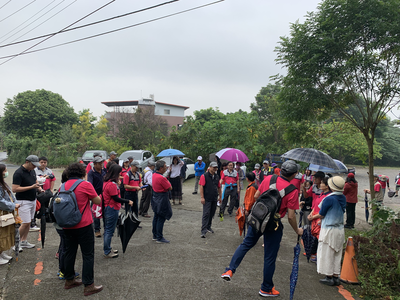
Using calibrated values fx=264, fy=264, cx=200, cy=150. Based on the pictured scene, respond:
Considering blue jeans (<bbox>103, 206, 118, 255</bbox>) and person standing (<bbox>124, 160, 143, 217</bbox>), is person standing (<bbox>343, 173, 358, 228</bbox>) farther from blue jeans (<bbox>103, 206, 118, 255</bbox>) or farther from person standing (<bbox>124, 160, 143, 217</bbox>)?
blue jeans (<bbox>103, 206, 118, 255</bbox>)

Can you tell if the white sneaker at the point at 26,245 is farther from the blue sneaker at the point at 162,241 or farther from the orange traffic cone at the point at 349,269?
the orange traffic cone at the point at 349,269

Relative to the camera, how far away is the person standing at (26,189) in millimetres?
4758

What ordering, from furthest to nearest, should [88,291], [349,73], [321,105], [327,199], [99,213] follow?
1. [321,105]
2. [349,73]
3. [99,213]
4. [327,199]
5. [88,291]

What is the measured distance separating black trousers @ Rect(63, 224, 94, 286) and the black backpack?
2235mm

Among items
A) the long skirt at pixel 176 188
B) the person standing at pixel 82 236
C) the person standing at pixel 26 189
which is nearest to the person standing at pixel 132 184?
the person standing at pixel 26 189

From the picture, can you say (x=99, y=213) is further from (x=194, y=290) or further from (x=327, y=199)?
(x=327, y=199)

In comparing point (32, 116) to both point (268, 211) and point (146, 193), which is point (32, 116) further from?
point (268, 211)

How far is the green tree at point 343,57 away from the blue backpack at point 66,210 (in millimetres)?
6394

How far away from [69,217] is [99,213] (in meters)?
2.28

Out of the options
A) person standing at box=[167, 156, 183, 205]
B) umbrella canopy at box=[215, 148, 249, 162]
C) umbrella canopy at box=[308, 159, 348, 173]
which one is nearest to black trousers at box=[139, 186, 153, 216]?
person standing at box=[167, 156, 183, 205]

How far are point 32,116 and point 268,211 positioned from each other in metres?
35.5

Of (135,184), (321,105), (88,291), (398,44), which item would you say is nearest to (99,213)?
(135,184)

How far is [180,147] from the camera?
18172 millimetres

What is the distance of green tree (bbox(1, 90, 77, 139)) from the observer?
1241 inches
